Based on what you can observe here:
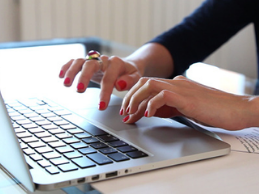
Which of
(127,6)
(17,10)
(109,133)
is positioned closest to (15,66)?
(109,133)

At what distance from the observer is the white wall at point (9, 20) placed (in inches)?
98.7

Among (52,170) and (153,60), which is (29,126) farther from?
(153,60)

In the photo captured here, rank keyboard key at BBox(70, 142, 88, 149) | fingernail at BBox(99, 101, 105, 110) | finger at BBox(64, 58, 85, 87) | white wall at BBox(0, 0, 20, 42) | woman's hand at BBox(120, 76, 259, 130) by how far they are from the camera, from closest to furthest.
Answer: keyboard key at BBox(70, 142, 88, 149)
woman's hand at BBox(120, 76, 259, 130)
fingernail at BBox(99, 101, 105, 110)
finger at BBox(64, 58, 85, 87)
white wall at BBox(0, 0, 20, 42)

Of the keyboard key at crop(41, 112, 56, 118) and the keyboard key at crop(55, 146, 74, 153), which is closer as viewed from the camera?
the keyboard key at crop(55, 146, 74, 153)

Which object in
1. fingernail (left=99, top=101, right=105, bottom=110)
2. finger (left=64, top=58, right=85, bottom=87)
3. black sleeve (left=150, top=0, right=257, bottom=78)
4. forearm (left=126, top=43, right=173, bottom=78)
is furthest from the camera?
black sleeve (left=150, top=0, right=257, bottom=78)

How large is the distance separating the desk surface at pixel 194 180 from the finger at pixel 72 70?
1.26ft

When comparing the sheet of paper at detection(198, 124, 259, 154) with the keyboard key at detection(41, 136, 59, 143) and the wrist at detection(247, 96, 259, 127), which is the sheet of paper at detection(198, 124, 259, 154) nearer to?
the wrist at detection(247, 96, 259, 127)

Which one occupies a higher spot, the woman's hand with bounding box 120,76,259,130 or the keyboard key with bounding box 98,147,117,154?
the woman's hand with bounding box 120,76,259,130

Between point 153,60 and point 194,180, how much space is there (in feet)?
2.31

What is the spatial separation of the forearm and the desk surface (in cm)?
57

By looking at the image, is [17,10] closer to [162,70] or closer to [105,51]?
[105,51]

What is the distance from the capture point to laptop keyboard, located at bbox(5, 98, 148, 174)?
1.77ft

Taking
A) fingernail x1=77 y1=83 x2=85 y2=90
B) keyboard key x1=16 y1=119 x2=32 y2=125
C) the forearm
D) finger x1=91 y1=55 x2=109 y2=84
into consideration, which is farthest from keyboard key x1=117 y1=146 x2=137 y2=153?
the forearm

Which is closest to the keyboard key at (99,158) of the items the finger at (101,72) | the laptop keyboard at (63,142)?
the laptop keyboard at (63,142)
